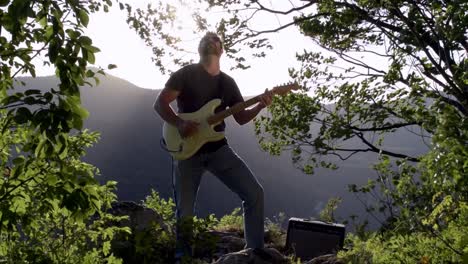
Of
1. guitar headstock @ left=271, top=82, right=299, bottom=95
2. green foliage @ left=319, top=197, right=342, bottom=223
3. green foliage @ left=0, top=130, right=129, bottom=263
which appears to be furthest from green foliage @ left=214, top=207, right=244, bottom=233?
green foliage @ left=0, top=130, right=129, bottom=263

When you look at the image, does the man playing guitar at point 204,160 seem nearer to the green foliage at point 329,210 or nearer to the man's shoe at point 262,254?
the man's shoe at point 262,254

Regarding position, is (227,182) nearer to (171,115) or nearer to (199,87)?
(171,115)

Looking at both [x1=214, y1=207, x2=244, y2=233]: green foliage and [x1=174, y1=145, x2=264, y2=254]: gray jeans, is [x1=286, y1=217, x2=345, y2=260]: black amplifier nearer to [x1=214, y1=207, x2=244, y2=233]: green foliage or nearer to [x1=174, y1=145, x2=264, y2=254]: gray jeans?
[x1=214, y1=207, x2=244, y2=233]: green foliage

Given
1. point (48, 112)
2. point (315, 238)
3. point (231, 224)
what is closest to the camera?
point (48, 112)

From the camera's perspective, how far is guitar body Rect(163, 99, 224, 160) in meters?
4.55

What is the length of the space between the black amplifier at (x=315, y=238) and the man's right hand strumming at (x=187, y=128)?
→ 2.36 metres

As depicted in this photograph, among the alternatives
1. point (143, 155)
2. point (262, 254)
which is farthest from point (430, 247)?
point (143, 155)

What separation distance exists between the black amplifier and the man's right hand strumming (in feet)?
7.73

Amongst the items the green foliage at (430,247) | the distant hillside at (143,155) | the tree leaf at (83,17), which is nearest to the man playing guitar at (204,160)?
the green foliage at (430,247)

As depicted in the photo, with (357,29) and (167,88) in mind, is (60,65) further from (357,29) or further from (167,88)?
(357,29)

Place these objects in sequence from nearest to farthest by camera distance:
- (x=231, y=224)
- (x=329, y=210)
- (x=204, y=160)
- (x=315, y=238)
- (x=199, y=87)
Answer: (x=204, y=160) → (x=199, y=87) → (x=315, y=238) → (x=231, y=224) → (x=329, y=210)

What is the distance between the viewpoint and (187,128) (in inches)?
178

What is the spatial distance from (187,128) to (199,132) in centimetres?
11

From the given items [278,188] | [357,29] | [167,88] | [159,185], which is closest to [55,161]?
[167,88]
